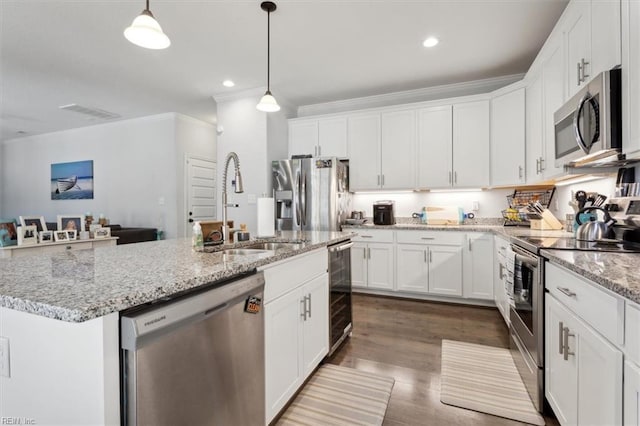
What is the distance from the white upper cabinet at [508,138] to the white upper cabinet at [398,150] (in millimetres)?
907

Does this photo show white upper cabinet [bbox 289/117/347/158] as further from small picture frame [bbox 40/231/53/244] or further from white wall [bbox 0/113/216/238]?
small picture frame [bbox 40/231/53/244]

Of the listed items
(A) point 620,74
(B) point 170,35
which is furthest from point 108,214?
(A) point 620,74

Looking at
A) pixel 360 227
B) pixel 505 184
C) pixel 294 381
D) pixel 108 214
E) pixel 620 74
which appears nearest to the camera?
pixel 620 74

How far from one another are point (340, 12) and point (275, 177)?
7.35ft

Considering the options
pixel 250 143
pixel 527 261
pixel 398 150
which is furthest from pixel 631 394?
pixel 250 143

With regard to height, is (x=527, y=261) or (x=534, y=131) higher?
(x=534, y=131)

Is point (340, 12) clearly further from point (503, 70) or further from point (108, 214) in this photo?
point (108, 214)

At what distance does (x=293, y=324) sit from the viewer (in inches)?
69.0

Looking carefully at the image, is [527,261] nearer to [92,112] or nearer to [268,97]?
[268,97]

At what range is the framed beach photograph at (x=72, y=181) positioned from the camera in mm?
6223

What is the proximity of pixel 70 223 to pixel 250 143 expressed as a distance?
7.80 feet

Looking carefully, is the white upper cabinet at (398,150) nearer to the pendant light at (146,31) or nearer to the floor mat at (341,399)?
the floor mat at (341,399)

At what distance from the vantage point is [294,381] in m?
1.77

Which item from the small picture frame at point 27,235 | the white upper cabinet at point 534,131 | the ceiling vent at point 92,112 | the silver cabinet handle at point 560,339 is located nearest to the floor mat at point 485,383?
the silver cabinet handle at point 560,339
